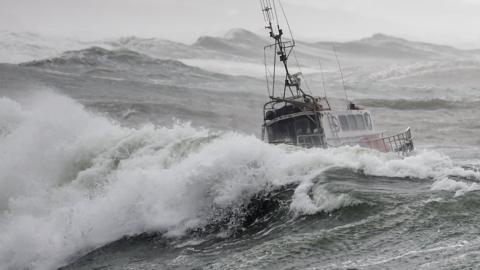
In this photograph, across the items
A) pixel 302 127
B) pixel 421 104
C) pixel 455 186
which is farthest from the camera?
pixel 421 104

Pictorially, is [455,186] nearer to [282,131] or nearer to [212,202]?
[212,202]

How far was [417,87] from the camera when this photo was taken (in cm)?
5297

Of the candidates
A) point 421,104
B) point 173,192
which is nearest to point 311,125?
point 173,192

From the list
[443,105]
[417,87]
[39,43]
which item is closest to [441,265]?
[443,105]

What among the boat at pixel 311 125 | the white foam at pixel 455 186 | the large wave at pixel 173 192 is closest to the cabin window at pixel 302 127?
the boat at pixel 311 125

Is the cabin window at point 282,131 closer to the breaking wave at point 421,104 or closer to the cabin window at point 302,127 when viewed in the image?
the cabin window at point 302,127

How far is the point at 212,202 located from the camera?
367 inches

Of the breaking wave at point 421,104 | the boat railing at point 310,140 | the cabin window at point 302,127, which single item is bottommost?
the breaking wave at point 421,104

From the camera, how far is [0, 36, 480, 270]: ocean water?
23.4ft

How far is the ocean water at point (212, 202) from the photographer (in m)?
7.14

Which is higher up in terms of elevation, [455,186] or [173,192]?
[455,186]

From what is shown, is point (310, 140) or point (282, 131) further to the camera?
point (282, 131)

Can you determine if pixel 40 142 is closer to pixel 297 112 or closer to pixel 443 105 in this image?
pixel 297 112

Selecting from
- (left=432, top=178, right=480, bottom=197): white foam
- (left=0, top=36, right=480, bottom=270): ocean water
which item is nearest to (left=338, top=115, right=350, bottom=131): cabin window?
(left=0, top=36, right=480, bottom=270): ocean water
